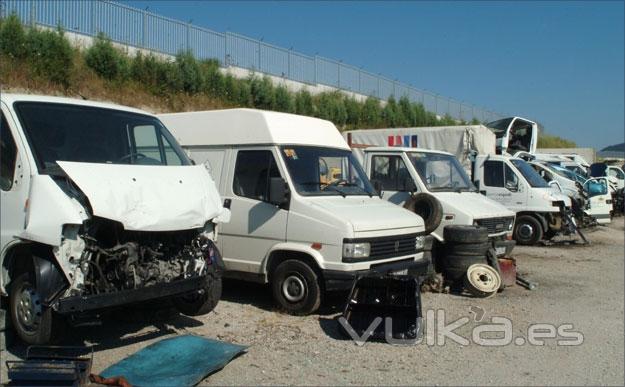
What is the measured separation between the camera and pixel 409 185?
10.4 m

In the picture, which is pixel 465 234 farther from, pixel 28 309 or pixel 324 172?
pixel 28 309

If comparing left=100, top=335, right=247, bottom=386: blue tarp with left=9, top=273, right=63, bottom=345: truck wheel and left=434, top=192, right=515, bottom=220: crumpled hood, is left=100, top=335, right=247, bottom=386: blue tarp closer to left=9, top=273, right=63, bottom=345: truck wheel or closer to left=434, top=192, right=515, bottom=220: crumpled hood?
left=9, top=273, right=63, bottom=345: truck wheel

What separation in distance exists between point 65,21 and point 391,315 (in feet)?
44.1

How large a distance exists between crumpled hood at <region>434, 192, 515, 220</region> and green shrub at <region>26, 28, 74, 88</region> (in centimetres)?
988

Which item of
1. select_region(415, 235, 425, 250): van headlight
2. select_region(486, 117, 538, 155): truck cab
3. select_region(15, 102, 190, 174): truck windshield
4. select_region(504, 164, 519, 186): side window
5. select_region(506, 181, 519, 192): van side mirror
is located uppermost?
select_region(486, 117, 538, 155): truck cab

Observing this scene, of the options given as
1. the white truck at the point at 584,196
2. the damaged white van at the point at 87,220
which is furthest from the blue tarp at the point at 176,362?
the white truck at the point at 584,196

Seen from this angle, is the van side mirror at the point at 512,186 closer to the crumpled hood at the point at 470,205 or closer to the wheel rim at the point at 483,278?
the crumpled hood at the point at 470,205

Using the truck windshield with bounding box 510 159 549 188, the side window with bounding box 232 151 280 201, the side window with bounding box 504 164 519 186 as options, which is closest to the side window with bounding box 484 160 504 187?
the side window with bounding box 504 164 519 186

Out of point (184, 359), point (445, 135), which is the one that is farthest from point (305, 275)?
point (445, 135)

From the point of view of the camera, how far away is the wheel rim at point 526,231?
15.1m

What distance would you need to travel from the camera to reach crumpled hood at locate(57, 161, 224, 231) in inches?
202

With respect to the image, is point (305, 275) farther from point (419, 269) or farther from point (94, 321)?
point (94, 321)

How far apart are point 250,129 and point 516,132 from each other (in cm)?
1473

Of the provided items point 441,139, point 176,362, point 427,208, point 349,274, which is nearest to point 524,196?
point 441,139
